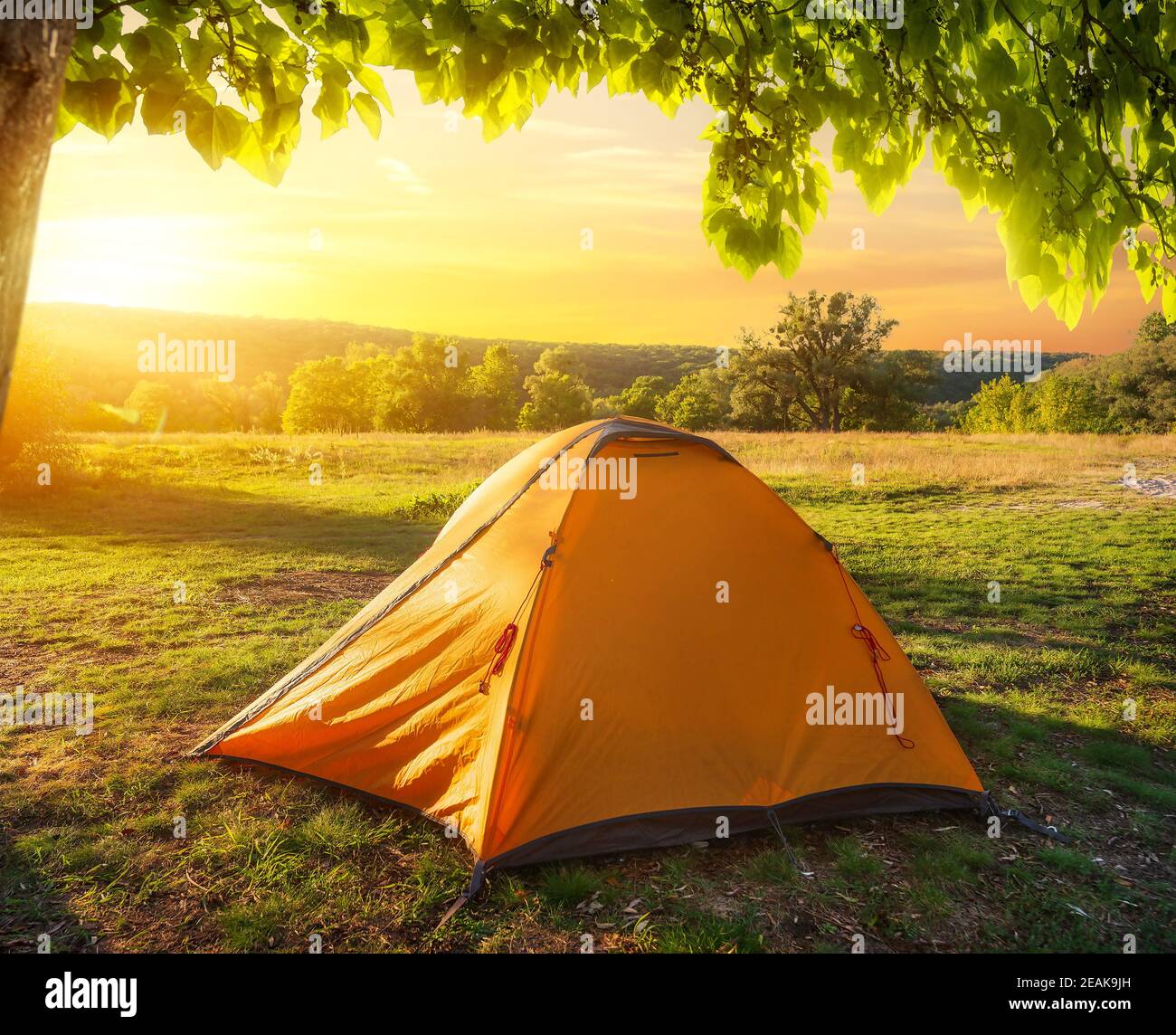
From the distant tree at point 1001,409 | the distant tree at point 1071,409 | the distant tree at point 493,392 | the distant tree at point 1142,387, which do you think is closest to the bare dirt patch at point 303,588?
the distant tree at point 493,392

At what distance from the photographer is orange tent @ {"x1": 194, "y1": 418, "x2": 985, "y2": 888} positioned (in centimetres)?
404

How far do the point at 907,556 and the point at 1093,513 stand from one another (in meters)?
5.64

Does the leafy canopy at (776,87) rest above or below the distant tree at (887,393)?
below

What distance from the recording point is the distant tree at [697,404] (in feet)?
216

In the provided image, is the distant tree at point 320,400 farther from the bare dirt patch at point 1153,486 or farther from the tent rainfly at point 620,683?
the tent rainfly at point 620,683

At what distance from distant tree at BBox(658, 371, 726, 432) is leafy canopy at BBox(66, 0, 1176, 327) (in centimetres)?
5977

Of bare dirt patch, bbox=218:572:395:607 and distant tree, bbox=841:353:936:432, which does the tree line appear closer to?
distant tree, bbox=841:353:936:432

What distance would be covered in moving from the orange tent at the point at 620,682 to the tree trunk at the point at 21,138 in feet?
9.55

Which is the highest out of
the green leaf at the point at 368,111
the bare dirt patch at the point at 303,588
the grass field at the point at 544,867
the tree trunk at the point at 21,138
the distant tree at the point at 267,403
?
the distant tree at the point at 267,403

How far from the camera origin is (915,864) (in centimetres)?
397
